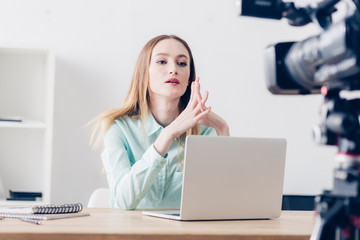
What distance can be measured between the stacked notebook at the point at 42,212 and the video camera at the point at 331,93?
0.79 meters

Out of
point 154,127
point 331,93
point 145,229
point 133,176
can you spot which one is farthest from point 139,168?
point 331,93

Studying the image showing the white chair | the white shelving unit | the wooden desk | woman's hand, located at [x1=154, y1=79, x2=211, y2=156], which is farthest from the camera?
the white shelving unit

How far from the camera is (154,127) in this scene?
2264mm

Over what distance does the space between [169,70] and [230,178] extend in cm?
88

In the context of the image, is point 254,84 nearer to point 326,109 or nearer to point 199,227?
point 199,227

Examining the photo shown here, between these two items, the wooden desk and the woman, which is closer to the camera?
the wooden desk

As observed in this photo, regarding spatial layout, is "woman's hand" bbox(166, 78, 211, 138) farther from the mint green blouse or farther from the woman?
the mint green blouse

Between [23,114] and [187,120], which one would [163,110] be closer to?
[187,120]

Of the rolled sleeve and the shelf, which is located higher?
the shelf

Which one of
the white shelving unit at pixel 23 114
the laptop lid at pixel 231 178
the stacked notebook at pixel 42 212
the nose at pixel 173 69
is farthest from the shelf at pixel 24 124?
the laptop lid at pixel 231 178

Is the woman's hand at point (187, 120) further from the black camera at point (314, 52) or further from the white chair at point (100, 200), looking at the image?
the black camera at point (314, 52)

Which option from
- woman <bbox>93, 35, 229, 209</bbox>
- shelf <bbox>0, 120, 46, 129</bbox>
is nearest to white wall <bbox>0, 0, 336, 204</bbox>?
shelf <bbox>0, 120, 46, 129</bbox>

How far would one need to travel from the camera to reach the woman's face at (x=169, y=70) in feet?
7.43

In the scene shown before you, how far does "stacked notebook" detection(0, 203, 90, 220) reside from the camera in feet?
4.76
